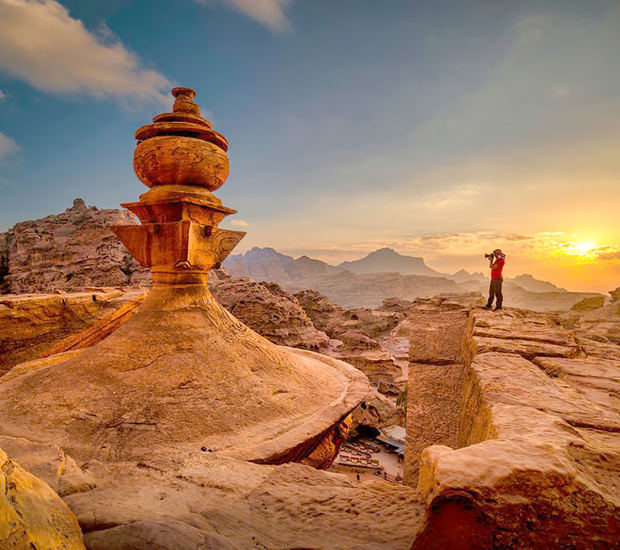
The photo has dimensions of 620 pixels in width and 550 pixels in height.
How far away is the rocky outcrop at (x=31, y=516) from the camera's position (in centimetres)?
59

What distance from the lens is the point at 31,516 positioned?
672 millimetres

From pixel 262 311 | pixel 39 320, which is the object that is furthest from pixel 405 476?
pixel 262 311

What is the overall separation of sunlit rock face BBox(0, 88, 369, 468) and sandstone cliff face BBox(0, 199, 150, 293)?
1113 cm

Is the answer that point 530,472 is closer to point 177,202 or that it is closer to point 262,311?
point 177,202

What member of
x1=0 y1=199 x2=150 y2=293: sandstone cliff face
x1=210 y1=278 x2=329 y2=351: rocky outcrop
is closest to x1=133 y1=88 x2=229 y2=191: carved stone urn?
x1=210 y1=278 x2=329 y2=351: rocky outcrop

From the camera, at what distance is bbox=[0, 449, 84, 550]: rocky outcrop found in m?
0.59

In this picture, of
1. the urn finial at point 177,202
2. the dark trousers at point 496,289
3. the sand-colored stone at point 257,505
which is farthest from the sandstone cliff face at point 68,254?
the sand-colored stone at point 257,505

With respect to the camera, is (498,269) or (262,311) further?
(262,311)

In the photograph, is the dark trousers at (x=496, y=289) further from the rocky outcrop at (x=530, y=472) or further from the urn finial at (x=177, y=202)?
the urn finial at (x=177, y=202)

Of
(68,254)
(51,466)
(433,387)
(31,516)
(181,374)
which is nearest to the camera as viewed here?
(31,516)

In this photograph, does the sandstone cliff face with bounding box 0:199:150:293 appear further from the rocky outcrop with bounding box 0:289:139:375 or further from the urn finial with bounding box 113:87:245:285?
the urn finial with bounding box 113:87:245:285

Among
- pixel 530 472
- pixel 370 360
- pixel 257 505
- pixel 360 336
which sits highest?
pixel 530 472

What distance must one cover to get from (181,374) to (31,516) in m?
1.55

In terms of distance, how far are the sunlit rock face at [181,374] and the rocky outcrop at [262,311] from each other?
8.59 m
